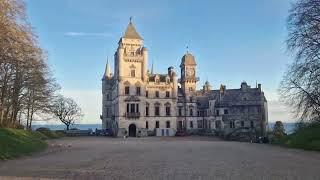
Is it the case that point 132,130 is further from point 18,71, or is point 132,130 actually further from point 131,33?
point 18,71

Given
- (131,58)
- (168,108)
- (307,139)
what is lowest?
(307,139)

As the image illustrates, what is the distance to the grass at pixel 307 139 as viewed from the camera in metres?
34.3

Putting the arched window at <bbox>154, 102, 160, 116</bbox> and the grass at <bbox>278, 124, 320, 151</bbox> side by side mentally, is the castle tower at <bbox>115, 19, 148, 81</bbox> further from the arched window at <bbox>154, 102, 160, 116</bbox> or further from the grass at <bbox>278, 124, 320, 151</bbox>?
the grass at <bbox>278, 124, 320, 151</bbox>

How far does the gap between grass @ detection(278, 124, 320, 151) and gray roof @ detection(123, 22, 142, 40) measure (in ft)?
192

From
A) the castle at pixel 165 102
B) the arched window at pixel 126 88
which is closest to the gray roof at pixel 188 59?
the castle at pixel 165 102

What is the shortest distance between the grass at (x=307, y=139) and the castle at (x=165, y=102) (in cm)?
4451

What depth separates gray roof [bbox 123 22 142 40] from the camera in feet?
310

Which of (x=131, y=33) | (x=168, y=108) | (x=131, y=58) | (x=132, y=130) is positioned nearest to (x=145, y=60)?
(x=131, y=58)

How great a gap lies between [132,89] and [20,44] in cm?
5872

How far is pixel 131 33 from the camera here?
9506 centimetres

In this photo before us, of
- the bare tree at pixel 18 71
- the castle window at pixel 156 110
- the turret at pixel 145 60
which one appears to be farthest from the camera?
the castle window at pixel 156 110

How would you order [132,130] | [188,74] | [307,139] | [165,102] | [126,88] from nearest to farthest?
[307,139] → [126,88] → [132,130] → [165,102] → [188,74]

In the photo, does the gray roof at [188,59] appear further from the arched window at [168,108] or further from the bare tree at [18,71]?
the bare tree at [18,71]

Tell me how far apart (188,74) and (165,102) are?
14078mm
